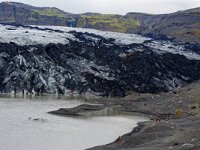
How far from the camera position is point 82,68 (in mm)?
96000

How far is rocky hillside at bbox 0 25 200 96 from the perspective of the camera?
291 ft

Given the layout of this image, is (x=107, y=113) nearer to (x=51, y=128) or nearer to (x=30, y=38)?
(x=51, y=128)

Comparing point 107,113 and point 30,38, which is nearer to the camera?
point 107,113

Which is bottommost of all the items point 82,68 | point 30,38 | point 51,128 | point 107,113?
point 107,113

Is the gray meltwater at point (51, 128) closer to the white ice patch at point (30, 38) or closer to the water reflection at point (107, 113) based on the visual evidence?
the water reflection at point (107, 113)

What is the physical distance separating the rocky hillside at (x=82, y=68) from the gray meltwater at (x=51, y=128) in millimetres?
19943

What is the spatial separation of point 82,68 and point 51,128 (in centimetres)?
4871

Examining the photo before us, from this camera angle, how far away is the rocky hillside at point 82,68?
88.6m

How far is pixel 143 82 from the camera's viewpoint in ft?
310

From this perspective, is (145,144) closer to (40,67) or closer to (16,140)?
(16,140)

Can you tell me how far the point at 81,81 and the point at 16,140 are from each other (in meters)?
50.9

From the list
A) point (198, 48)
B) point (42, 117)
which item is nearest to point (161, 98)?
point (42, 117)

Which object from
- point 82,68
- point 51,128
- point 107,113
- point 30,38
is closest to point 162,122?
point 51,128

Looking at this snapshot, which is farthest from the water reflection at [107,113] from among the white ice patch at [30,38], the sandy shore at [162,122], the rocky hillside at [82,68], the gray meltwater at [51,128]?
the white ice patch at [30,38]
